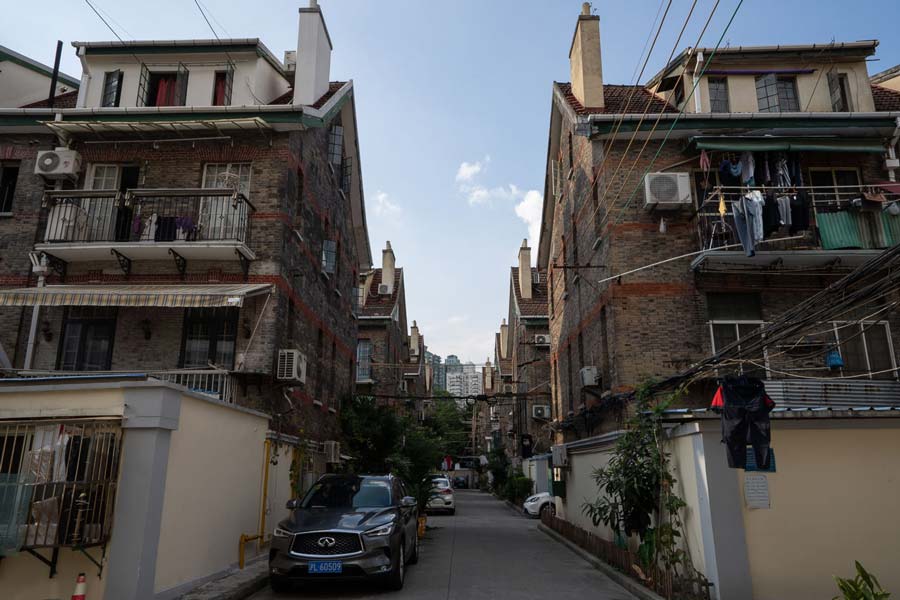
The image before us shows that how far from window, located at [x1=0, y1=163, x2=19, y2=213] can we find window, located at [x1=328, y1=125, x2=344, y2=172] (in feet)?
26.8

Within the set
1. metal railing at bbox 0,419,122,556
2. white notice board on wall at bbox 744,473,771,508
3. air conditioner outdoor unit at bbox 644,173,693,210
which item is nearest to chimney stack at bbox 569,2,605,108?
air conditioner outdoor unit at bbox 644,173,693,210

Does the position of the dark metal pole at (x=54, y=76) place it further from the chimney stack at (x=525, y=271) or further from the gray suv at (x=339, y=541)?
the chimney stack at (x=525, y=271)

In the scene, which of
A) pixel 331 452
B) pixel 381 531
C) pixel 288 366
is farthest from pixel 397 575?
pixel 331 452

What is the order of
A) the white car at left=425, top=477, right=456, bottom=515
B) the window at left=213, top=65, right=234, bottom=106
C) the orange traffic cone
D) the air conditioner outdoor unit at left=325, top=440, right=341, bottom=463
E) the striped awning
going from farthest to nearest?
the white car at left=425, top=477, right=456, bottom=515 → the air conditioner outdoor unit at left=325, top=440, right=341, bottom=463 → the window at left=213, top=65, right=234, bottom=106 → the striped awning → the orange traffic cone

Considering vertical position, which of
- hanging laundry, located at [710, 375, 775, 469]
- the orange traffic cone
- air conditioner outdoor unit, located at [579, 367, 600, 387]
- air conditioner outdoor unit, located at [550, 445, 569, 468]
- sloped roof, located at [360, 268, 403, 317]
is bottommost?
the orange traffic cone

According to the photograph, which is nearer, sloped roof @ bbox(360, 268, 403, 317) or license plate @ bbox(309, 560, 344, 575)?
license plate @ bbox(309, 560, 344, 575)

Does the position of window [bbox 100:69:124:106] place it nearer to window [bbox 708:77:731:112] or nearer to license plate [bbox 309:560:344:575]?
license plate [bbox 309:560:344:575]

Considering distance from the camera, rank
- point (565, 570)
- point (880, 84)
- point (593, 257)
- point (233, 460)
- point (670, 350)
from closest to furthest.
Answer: point (233, 460), point (565, 570), point (670, 350), point (593, 257), point (880, 84)

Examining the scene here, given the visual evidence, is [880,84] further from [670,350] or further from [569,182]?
[670,350]

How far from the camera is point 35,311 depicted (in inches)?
565

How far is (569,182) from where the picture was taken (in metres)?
19.2

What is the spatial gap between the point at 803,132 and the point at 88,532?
642 inches

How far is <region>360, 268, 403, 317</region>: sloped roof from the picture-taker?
113 ft

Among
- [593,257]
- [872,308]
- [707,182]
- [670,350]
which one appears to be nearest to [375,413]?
[593,257]
